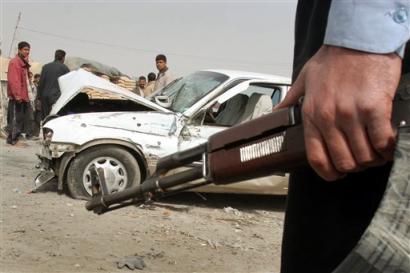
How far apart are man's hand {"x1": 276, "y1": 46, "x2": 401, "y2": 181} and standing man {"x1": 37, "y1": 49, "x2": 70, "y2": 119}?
34.2 ft

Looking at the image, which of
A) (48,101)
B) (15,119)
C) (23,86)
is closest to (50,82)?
(48,101)

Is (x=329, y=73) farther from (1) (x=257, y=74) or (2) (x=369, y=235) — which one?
(1) (x=257, y=74)

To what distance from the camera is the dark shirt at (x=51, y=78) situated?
11.0 metres

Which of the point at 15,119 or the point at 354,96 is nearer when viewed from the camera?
the point at 354,96

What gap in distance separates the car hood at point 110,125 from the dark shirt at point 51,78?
15.9 ft

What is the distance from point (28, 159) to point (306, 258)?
27.8 ft

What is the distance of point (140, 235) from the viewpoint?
4.96 metres

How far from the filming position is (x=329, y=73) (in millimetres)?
Answer: 1042

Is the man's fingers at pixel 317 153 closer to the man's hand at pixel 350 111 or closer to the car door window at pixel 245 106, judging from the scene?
the man's hand at pixel 350 111

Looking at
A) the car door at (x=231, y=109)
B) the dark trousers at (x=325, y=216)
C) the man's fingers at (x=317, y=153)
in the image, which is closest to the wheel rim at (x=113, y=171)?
the car door at (x=231, y=109)

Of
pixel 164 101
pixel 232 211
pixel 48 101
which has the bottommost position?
pixel 232 211

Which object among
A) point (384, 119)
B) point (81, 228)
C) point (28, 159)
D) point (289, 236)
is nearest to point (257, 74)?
point (81, 228)

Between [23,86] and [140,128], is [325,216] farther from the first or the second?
[23,86]

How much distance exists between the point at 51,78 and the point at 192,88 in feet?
17.0
